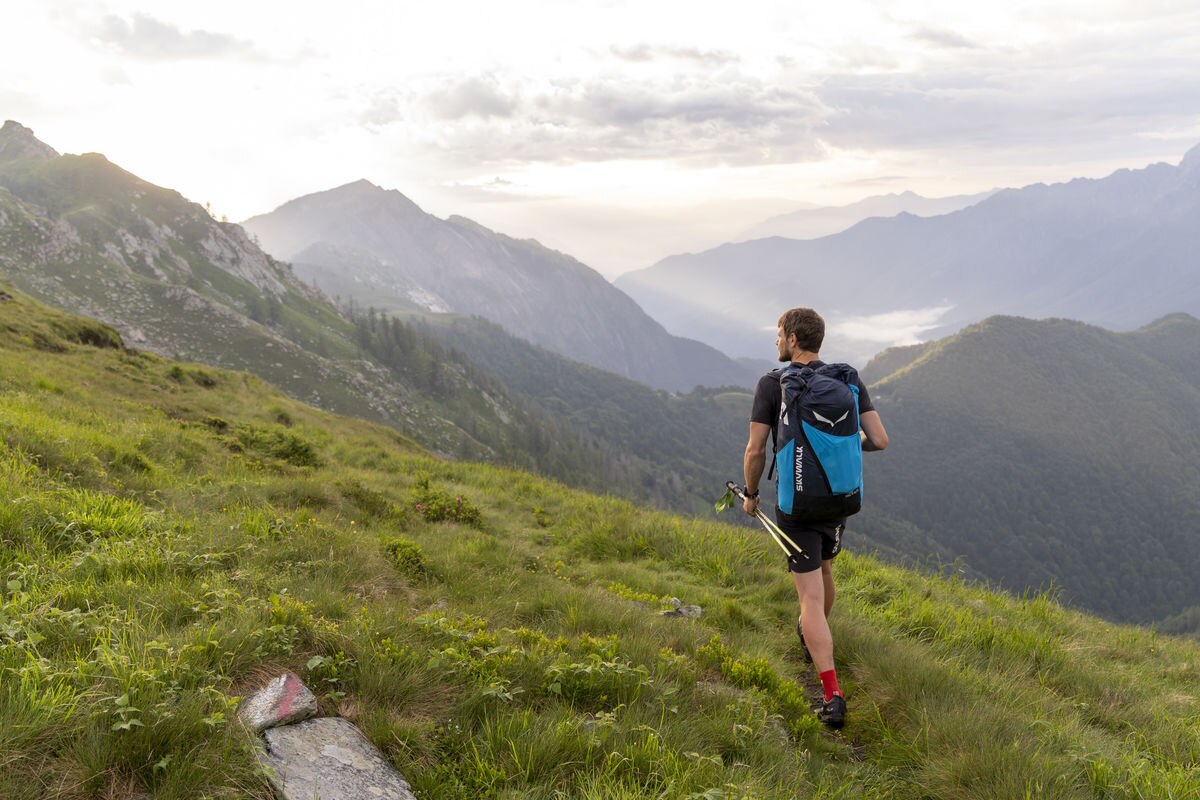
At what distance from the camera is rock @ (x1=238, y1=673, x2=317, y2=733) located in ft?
11.3

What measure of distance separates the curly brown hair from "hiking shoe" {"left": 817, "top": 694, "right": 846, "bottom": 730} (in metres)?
3.35

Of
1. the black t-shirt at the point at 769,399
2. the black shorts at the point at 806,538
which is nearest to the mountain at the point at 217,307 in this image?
the black t-shirt at the point at 769,399

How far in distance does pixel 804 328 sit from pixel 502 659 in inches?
169

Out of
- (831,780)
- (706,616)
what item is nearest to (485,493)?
(706,616)

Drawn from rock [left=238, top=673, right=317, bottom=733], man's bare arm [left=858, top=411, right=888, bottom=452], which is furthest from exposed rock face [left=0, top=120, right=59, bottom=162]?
man's bare arm [left=858, top=411, right=888, bottom=452]

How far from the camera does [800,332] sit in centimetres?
Result: 599

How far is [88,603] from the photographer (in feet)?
13.8

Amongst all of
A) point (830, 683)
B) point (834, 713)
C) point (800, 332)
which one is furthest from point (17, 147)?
point (834, 713)

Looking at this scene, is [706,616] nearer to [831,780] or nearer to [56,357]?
[831,780]

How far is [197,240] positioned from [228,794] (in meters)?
195

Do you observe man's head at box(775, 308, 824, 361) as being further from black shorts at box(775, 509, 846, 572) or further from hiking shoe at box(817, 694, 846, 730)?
hiking shoe at box(817, 694, 846, 730)

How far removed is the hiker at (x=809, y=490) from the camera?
5.55 metres

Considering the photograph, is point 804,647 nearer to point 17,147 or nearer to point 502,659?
point 502,659

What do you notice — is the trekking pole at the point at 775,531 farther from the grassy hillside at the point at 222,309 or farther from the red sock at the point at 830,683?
the grassy hillside at the point at 222,309
